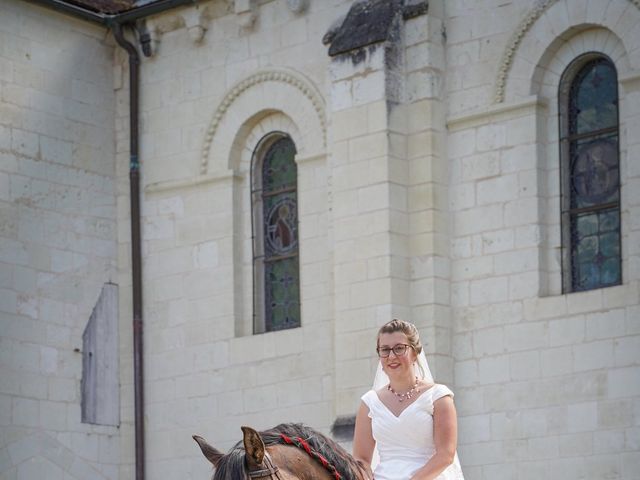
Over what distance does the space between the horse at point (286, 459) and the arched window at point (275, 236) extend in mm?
11258

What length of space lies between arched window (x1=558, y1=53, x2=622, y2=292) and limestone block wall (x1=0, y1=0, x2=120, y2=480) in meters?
5.72

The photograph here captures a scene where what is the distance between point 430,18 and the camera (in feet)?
53.4

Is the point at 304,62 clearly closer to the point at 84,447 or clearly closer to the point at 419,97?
the point at 419,97

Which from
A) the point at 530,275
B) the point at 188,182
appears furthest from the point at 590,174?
the point at 188,182

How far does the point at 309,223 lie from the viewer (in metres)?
17.6

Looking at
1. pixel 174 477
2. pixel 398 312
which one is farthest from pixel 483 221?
pixel 174 477

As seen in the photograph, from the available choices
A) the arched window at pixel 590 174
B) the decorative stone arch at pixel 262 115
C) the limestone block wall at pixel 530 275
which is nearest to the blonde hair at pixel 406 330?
the limestone block wall at pixel 530 275

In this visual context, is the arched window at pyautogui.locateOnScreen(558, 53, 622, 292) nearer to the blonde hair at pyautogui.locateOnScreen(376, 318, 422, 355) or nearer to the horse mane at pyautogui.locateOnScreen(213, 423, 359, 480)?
the blonde hair at pyautogui.locateOnScreen(376, 318, 422, 355)

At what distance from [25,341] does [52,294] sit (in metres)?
0.63

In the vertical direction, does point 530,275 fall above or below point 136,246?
below

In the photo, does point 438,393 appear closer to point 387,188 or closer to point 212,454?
point 212,454

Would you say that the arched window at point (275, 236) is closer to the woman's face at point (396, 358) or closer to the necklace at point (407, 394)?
the necklace at point (407, 394)

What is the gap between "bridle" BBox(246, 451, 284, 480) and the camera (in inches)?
244

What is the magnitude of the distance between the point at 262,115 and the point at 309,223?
148 centimetres
